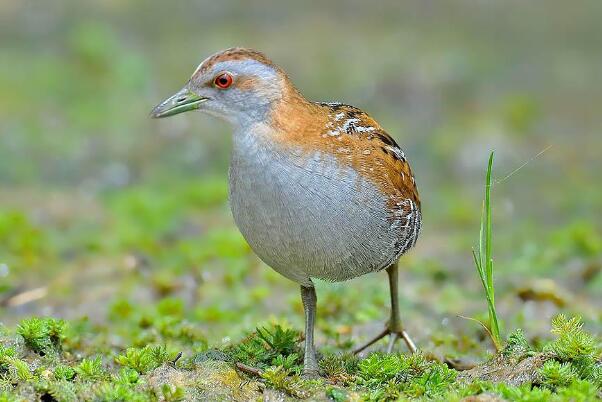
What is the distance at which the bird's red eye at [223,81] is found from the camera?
16.8 feet

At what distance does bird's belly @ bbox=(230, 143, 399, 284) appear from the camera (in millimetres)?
4805

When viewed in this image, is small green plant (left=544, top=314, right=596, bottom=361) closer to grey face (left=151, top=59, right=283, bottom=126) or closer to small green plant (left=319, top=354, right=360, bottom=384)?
small green plant (left=319, top=354, right=360, bottom=384)

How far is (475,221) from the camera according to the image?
31.9 feet

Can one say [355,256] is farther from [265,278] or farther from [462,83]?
[462,83]

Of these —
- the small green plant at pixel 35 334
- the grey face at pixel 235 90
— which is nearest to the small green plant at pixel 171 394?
the small green plant at pixel 35 334

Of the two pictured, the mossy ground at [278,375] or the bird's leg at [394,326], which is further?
the bird's leg at [394,326]

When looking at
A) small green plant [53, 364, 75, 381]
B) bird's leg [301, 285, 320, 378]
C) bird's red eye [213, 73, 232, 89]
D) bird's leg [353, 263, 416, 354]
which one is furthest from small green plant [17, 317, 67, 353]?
bird's leg [353, 263, 416, 354]

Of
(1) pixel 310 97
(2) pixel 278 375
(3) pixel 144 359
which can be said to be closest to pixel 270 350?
(2) pixel 278 375

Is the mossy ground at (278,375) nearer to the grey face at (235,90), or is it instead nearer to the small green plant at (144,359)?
the small green plant at (144,359)

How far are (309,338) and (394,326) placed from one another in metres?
1.03

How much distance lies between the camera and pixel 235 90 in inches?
201

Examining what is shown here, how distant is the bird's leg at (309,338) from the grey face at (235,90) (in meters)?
1.12

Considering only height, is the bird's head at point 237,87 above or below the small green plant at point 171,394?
above

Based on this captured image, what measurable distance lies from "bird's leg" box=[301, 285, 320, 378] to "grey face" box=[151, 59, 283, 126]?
112 centimetres
